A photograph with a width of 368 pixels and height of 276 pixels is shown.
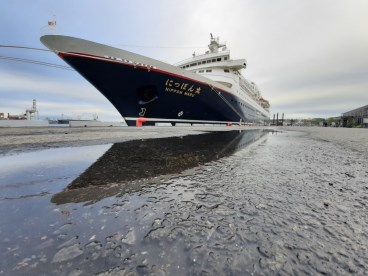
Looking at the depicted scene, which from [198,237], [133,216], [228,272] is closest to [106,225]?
[133,216]

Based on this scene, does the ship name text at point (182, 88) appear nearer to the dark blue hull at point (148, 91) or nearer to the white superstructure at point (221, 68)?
the dark blue hull at point (148, 91)

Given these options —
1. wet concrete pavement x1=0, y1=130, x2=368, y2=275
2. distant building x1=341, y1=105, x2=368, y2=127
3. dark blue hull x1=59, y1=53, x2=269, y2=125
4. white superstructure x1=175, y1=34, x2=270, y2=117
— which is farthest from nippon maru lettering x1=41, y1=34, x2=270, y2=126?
distant building x1=341, y1=105, x2=368, y2=127

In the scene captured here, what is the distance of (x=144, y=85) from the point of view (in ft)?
46.3

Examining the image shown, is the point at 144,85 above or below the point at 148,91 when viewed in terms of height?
above

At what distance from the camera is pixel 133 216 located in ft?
4.50

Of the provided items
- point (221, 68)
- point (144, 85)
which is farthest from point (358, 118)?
point (144, 85)

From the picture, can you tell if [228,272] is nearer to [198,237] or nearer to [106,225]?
[198,237]

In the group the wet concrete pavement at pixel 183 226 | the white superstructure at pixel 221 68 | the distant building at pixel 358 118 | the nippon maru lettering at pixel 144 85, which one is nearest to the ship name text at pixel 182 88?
the nippon maru lettering at pixel 144 85

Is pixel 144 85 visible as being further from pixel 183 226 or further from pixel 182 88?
pixel 183 226

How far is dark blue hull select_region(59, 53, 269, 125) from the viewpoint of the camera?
12641mm

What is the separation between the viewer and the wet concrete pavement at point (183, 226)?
91 centimetres

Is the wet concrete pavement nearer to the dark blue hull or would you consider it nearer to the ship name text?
the dark blue hull

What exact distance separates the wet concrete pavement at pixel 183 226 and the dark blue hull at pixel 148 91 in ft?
39.1

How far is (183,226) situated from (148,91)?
14.2 metres
